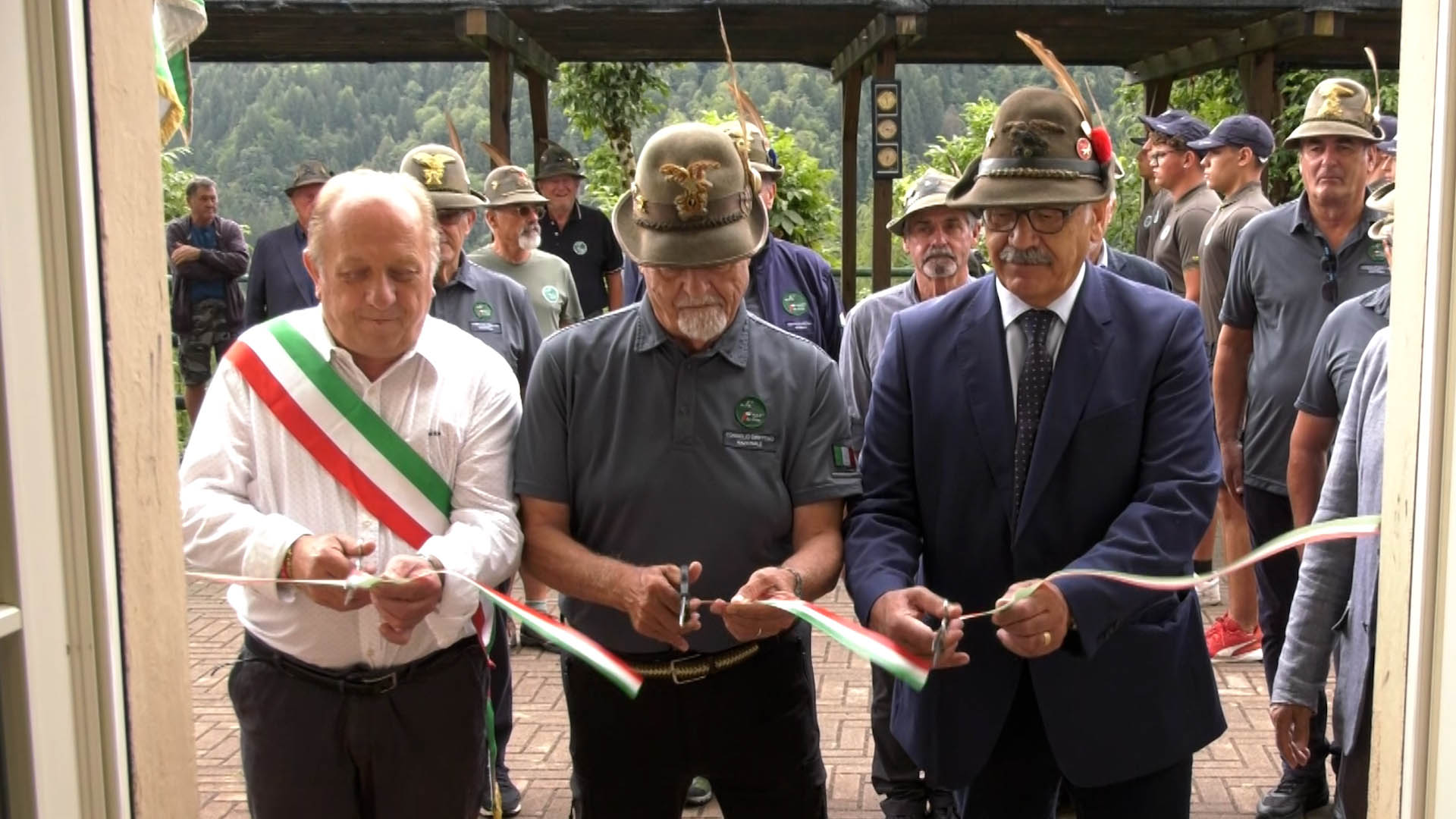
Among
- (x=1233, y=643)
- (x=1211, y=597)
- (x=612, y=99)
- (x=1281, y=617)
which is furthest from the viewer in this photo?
(x=612, y=99)

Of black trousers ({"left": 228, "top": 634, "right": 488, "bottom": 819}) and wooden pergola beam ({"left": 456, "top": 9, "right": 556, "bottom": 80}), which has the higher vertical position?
wooden pergola beam ({"left": 456, "top": 9, "right": 556, "bottom": 80})

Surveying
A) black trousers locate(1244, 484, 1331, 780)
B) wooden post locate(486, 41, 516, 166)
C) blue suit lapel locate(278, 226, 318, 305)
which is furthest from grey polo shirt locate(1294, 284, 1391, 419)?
wooden post locate(486, 41, 516, 166)

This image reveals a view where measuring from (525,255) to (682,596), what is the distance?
4.25 meters

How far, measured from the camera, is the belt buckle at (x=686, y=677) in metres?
2.99

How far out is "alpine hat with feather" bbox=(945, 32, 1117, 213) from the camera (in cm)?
282

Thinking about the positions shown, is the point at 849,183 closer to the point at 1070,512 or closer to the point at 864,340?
the point at 864,340

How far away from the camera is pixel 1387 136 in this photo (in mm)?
5457

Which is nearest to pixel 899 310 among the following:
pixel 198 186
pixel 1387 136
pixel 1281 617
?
pixel 1281 617

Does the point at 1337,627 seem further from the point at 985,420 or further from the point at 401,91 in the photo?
the point at 401,91

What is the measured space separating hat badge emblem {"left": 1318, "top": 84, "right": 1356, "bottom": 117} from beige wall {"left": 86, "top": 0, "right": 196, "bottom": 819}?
463 centimetres

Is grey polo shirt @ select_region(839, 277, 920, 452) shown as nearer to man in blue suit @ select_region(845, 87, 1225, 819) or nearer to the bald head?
man in blue suit @ select_region(845, 87, 1225, 819)

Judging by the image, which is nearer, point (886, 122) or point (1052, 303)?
point (1052, 303)

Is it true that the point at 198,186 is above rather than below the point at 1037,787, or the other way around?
above

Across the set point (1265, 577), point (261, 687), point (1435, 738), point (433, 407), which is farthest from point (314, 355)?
point (1265, 577)
